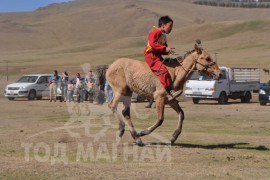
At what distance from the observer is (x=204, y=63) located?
13336mm

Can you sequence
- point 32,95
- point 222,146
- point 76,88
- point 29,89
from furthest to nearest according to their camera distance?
point 32,95 → point 29,89 → point 76,88 → point 222,146

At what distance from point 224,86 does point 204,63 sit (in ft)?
75.3

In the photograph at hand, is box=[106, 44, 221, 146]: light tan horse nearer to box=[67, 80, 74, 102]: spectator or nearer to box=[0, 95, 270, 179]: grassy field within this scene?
box=[0, 95, 270, 179]: grassy field

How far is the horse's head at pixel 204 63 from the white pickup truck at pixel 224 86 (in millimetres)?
19819

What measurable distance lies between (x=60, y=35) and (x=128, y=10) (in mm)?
31339

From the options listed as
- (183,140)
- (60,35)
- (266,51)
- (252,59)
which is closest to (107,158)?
(183,140)

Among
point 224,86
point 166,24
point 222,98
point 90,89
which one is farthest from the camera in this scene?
point 90,89

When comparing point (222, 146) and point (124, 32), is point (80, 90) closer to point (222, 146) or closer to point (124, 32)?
point (222, 146)

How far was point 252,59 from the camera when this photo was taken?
7806cm

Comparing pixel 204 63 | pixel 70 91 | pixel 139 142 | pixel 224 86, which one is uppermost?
pixel 204 63

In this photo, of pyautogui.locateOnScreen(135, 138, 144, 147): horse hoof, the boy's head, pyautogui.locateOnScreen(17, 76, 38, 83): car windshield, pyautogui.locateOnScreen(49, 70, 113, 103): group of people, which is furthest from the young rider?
pyautogui.locateOnScreen(17, 76, 38, 83): car windshield

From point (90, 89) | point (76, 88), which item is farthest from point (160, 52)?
point (76, 88)

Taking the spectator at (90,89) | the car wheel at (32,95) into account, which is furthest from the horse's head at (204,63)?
the car wheel at (32,95)

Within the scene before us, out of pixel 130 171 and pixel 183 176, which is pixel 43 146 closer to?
pixel 130 171
